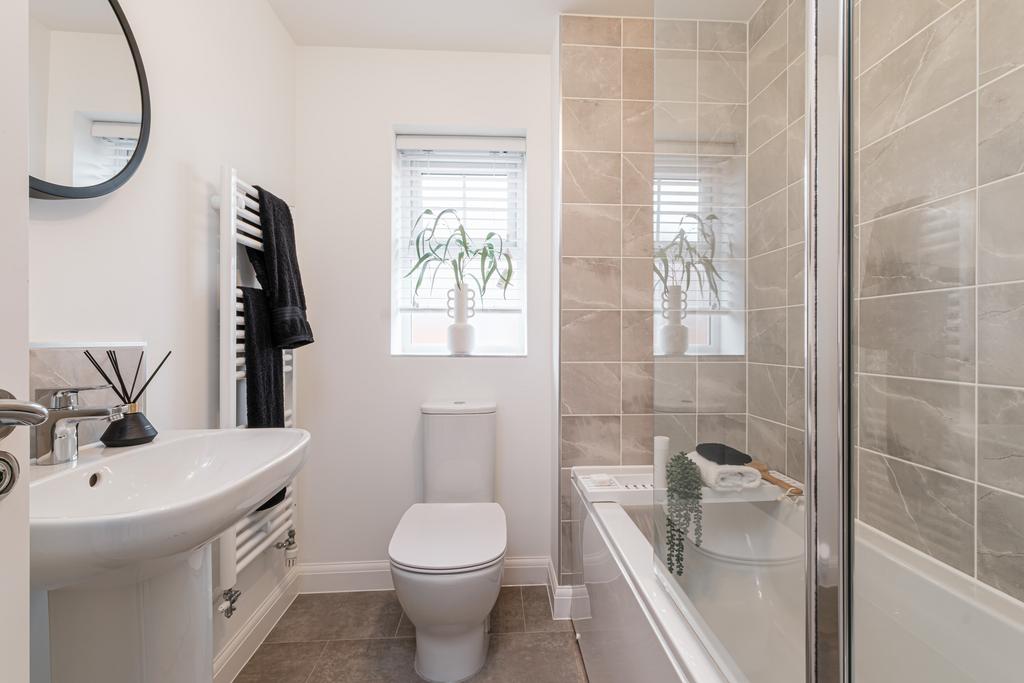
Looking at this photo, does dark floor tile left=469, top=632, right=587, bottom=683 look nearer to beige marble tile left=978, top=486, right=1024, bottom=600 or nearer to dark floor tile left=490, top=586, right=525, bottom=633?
dark floor tile left=490, top=586, right=525, bottom=633

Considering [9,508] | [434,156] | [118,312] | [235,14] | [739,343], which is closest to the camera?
[9,508]

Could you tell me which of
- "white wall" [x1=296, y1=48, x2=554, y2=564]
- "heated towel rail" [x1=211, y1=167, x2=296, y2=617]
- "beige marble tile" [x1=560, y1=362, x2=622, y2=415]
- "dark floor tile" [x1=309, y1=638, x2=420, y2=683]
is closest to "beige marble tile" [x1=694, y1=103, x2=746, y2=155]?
"beige marble tile" [x1=560, y1=362, x2=622, y2=415]

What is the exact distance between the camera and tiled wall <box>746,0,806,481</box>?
623 mm

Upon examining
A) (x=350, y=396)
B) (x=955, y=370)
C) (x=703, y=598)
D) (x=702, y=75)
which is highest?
(x=702, y=75)

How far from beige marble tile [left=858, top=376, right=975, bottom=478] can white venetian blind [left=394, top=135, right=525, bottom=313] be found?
68.1 inches

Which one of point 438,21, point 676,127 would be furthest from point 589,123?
point 676,127

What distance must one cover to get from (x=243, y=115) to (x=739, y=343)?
173 cm

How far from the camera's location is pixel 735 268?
2.63 ft

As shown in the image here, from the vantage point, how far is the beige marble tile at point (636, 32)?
187 centimetres

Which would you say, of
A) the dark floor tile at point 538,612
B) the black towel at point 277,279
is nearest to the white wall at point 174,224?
the black towel at point 277,279

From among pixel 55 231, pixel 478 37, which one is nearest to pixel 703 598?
pixel 55 231

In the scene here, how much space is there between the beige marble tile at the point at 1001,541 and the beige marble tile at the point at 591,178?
1484 millimetres

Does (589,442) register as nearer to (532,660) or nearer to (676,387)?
(532,660)

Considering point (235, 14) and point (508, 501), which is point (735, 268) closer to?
point (508, 501)
